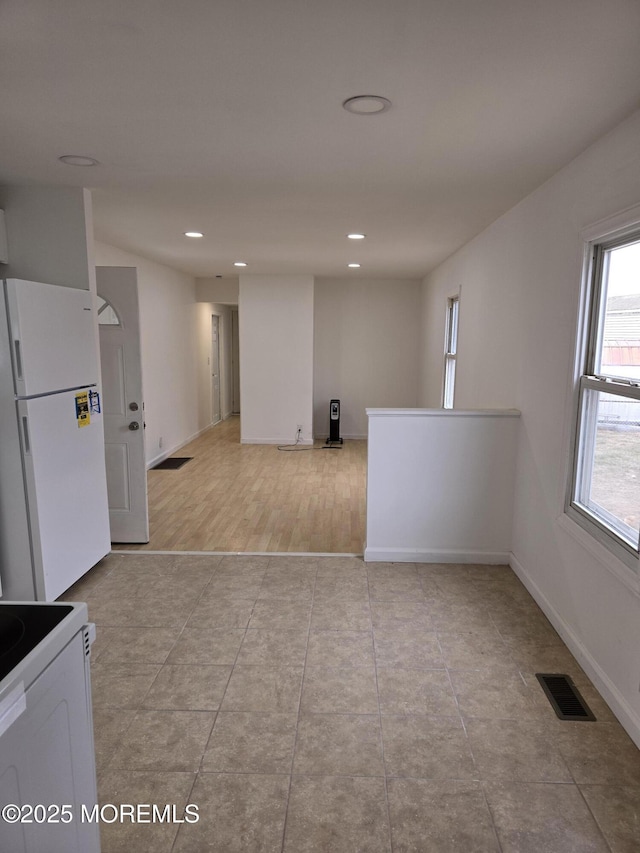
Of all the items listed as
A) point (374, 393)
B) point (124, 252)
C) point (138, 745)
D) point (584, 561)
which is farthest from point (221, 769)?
point (374, 393)

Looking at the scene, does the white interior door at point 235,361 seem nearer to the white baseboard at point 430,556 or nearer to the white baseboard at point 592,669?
the white baseboard at point 430,556

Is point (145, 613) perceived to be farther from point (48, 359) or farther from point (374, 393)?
point (374, 393)

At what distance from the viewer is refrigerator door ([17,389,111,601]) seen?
9.34 ft

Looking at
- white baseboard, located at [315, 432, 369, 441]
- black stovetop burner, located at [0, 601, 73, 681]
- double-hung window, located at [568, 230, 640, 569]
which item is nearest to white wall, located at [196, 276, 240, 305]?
white baseboard, located at [315, 432, 369, 441]

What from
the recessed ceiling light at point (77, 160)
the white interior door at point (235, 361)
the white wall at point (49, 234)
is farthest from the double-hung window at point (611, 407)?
the white interior door at point (235, 361)

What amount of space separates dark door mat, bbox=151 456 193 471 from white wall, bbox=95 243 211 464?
0.33ft

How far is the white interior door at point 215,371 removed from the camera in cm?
934

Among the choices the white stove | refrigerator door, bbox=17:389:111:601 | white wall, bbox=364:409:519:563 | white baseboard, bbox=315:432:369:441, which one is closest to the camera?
the white stove

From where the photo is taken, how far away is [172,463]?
22.1 feet

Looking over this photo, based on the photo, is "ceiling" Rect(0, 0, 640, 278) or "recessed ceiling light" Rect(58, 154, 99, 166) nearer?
"ceiling" Rect(0, 0, 640, 278)

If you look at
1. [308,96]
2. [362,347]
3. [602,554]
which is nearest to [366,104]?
[308,96]

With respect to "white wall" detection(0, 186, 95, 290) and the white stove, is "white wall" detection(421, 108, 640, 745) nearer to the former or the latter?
the white stove

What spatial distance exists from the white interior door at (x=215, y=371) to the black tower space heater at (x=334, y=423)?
2.38 metres

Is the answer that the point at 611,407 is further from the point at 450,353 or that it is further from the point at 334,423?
the point at 334,423
